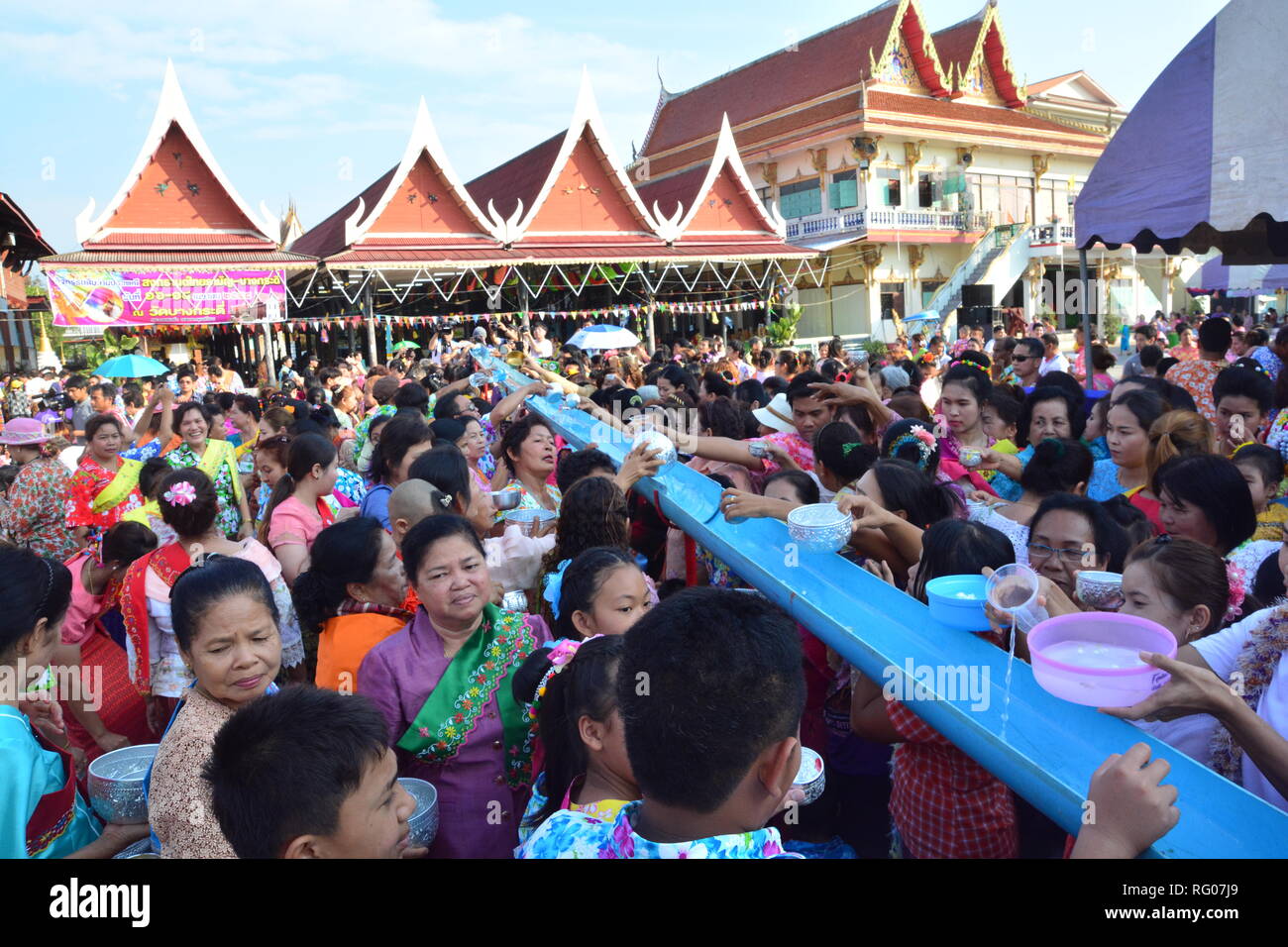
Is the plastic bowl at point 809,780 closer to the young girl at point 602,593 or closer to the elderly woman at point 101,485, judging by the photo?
the young girl at point 602,593

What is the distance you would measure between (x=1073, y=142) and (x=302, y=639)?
3254 centimetres

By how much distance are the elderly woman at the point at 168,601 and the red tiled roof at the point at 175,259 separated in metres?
14.2

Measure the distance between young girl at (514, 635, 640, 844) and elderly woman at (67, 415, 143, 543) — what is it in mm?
4205

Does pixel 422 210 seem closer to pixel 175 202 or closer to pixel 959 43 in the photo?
pixel 175 202

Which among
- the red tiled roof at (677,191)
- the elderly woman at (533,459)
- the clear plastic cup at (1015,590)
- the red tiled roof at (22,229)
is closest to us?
the clear plastic cup at (1015,590)

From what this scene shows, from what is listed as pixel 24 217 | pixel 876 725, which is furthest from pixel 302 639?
pixel 24 217

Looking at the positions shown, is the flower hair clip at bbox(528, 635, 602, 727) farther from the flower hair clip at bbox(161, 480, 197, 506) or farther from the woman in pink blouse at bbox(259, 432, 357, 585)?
the woman in pink blouse at bbox(259, 432, 357, 585)

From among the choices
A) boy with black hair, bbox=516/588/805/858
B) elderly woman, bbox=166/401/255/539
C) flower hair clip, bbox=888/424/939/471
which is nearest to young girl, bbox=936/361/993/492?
flower hair clip, bbox=888/424/939/471

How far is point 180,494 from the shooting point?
123 inches

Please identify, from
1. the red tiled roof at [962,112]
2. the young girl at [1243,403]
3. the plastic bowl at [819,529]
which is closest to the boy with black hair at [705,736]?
the plastic bowl at [819,529]

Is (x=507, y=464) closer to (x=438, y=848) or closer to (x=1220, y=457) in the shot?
(x=438, y=848)

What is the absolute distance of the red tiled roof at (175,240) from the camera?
15.9 metres

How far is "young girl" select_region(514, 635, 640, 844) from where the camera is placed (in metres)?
1.71

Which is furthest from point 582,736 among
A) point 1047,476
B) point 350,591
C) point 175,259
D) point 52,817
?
point 175,259
